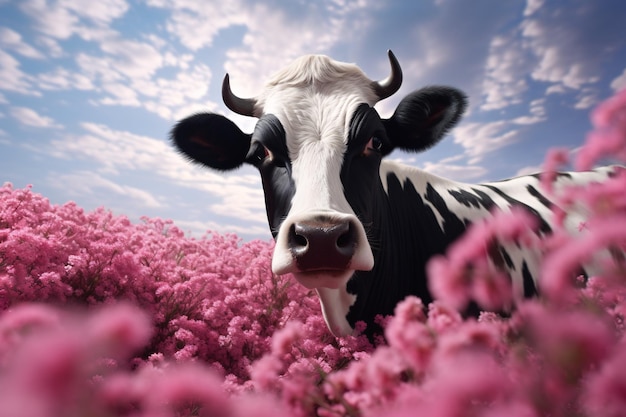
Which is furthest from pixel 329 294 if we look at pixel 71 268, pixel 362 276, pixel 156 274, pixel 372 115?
pixel 71 268

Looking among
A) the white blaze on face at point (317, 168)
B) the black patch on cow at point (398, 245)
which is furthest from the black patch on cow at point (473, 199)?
the white blaze on face at point (317, 168)

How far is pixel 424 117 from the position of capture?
3275mm

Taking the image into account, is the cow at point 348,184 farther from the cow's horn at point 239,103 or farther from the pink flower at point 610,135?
the pink flower at point 610,135

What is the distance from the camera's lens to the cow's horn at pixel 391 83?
126 inches

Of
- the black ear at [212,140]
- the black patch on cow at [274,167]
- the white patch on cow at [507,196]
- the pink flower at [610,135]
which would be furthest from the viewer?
the black ear at [212,140]

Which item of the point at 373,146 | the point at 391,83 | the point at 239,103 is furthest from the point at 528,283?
the point at 239,103

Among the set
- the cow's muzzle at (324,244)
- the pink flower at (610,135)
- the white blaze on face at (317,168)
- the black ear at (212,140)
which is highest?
the black ear at (212,140)

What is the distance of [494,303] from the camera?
62 centimetres

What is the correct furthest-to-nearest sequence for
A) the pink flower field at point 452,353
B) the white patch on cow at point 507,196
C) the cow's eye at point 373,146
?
the white patch on cow at point 507,196
the cow's eye at point 373,146
the pink flower field at point 452,353

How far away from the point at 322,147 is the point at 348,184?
1.02ft

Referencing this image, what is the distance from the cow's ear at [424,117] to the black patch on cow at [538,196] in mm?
1770

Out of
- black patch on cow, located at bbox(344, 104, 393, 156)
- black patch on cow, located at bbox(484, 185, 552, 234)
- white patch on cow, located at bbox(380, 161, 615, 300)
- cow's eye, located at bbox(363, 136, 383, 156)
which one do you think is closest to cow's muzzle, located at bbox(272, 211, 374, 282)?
black patch on cow, located at bbox(344, 104, 393, 156)

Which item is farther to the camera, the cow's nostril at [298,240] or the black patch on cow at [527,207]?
the black patch on cow at [527,207]

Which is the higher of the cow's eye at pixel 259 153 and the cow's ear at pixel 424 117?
the cow's ear at pixel 424 117
